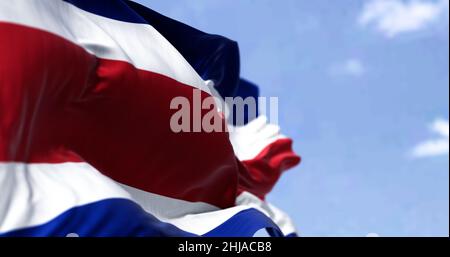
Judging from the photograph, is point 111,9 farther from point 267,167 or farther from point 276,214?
point 276,214

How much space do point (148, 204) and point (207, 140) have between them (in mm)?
1014

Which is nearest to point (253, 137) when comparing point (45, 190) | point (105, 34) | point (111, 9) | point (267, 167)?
point (267, 167)

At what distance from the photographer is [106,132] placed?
5840 mm

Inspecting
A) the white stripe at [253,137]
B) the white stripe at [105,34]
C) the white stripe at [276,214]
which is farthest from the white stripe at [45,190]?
the white stripe at [253,137]

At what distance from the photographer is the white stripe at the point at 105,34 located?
5348 mm

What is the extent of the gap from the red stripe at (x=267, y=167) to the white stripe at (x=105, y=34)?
2.28 m

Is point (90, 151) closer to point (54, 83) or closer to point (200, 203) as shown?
point (54, 83)

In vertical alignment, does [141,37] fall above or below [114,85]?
above

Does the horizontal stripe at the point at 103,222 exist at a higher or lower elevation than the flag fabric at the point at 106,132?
lower

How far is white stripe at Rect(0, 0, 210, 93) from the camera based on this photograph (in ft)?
17.5

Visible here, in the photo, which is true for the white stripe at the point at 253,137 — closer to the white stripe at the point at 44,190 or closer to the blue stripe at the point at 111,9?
the blue stripe at the point at 111,9

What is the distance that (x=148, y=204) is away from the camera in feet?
20.4

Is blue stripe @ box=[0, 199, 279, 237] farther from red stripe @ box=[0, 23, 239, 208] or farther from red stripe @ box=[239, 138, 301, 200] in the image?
red stripe @ box=[239, 138, 301, 200]
